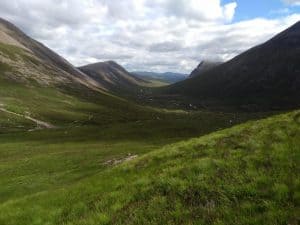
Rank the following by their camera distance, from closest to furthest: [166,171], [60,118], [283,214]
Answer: [283,214] < [166,171] < [60,118]

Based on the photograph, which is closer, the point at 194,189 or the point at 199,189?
the point at 199,189

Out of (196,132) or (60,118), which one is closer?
(196,132)

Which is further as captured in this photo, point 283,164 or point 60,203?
point 60,203

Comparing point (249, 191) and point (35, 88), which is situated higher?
point (35, 88)

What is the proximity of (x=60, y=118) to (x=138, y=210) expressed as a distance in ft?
420

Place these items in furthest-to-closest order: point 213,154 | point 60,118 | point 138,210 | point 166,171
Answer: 1. point 60,118
2. point 213,154
3. point 166,171
4. point 138,210

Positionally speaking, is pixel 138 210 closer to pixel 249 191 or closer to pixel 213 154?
pixel 249 191

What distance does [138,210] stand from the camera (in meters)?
16.5

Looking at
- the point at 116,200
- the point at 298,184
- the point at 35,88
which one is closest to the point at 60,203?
the point at 116,200

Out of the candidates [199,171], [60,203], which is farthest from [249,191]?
[60,203]

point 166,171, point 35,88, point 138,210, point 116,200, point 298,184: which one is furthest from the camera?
point 35,88

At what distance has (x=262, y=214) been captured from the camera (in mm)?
13508

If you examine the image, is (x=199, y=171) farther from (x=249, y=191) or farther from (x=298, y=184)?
(x=298, y=184)

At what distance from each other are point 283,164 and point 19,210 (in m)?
14.1
